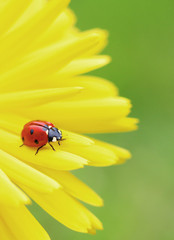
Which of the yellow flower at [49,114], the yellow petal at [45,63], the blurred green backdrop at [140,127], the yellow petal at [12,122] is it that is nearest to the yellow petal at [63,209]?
the yellow flower at [49,114]

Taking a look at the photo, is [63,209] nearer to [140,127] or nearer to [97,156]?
[97,156]

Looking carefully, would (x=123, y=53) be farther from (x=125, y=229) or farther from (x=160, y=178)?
(x=125, y=229)

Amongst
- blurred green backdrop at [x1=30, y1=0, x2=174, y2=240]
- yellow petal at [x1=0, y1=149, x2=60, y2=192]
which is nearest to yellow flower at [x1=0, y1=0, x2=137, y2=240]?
yellow petal at [x1=0, y1=149, x2=60, y2=192]

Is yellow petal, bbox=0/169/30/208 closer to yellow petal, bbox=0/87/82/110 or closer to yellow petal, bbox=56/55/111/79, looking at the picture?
yellow petal, bbox=0/87/82/110

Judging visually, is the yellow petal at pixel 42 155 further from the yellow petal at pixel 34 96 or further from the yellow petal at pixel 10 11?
the yellow petal at pixel 10 11

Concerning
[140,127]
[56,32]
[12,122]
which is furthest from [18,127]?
[140,127]

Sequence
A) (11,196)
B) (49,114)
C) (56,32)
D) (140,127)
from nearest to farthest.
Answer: (11,196)
(49,114)
(56,32)
(140,127)
